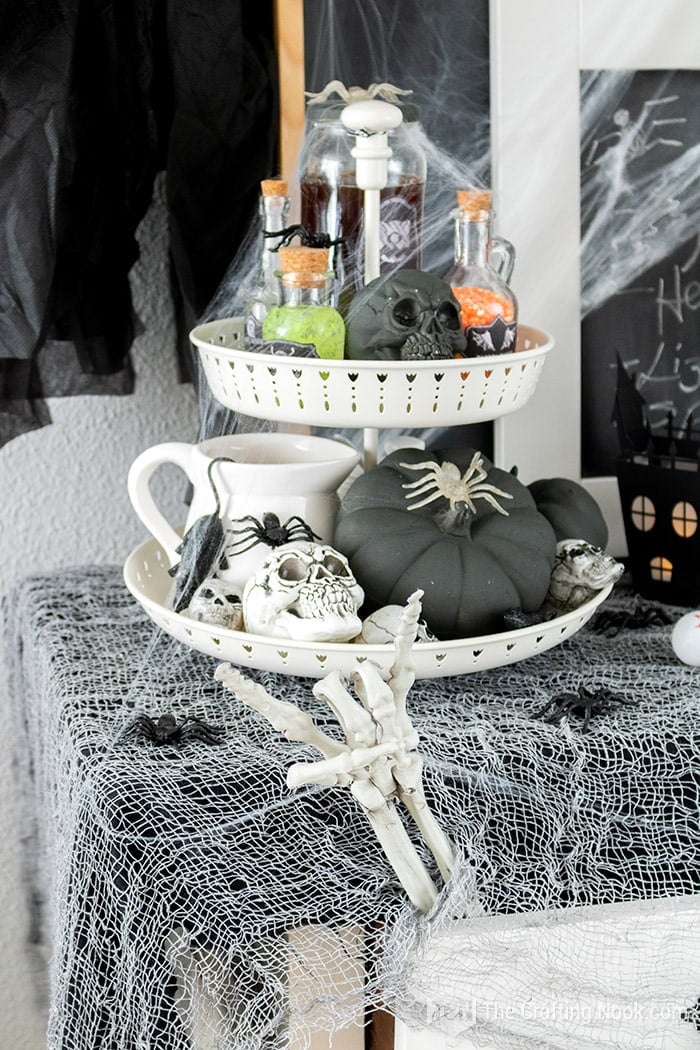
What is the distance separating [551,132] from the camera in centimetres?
109

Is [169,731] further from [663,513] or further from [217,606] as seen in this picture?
[663,513]

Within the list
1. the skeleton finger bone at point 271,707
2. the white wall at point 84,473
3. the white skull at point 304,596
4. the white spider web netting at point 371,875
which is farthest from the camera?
the white wall at point 84,473

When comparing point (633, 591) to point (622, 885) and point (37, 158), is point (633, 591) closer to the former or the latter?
point (622, 885)

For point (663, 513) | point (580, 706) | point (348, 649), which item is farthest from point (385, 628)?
point (663, 513)

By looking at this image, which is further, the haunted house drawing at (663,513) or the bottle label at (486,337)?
the haunted house drawing at (663,513)

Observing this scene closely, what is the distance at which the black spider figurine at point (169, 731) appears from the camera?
0.76 meters

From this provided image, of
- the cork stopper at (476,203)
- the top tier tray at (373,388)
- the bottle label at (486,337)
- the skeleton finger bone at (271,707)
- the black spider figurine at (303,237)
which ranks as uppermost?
the cork stopper at (476,203)

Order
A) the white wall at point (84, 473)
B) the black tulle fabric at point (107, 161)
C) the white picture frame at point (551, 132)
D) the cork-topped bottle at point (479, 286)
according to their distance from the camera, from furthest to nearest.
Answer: the white wall at point (84, 473), the white picture frame at point (551, 132), the black tulle fabric at point (107, 161), the cork-topped bottle at point (479, 286)

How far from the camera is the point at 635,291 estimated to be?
114 centimetres

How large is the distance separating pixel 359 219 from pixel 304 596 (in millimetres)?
317

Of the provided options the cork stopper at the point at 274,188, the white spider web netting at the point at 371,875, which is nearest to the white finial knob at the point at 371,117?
the cork stopper at the point at 274,188

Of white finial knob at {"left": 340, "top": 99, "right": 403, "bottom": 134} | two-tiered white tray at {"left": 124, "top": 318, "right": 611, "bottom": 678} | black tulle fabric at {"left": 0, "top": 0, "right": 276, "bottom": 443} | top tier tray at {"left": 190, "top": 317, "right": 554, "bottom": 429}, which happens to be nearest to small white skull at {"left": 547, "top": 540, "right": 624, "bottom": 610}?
two-tiered white tray at {"left": 124, "top": 318, "right": 611, "bottom": 678}

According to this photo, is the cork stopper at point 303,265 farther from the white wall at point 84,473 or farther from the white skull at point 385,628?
the white wall at point 84,473

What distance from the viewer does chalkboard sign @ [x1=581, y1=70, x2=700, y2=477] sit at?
1105mm
